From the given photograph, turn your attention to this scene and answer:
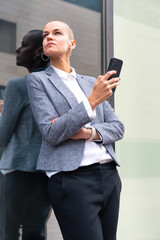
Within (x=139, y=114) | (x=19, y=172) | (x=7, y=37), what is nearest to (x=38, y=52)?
(x=7, y=37)

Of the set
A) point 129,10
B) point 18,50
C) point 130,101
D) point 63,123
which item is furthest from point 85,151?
point 129,10

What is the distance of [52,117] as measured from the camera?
1736mm

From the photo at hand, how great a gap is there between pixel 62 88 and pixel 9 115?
47cm

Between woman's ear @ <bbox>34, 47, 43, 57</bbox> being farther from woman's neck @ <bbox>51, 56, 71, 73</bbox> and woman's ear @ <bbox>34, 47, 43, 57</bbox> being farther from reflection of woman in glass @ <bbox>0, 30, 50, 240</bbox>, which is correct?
woman's neck @ <bbox>51, 56, 71, 73</bbox>

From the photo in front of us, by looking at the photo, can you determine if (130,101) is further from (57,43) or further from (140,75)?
(57,43)

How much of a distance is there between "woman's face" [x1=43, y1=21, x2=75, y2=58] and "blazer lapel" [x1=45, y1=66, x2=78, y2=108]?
129 mm

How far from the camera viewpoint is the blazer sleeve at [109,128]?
70.8 inches

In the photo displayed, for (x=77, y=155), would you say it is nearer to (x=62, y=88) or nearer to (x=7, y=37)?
(x=62, y=88)

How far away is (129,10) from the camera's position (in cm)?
344

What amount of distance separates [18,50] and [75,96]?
746 mm

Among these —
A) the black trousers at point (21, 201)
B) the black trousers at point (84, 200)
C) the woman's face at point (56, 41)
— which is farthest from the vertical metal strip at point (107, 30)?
the black trousers at point (84, 200)

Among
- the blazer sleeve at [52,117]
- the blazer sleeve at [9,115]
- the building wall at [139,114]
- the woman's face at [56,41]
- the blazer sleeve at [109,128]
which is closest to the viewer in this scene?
the blazer sleeve at [52,117]

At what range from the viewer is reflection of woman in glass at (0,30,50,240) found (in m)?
2.12

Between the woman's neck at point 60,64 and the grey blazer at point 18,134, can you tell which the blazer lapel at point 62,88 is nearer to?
the woman's neck at point 60,64
